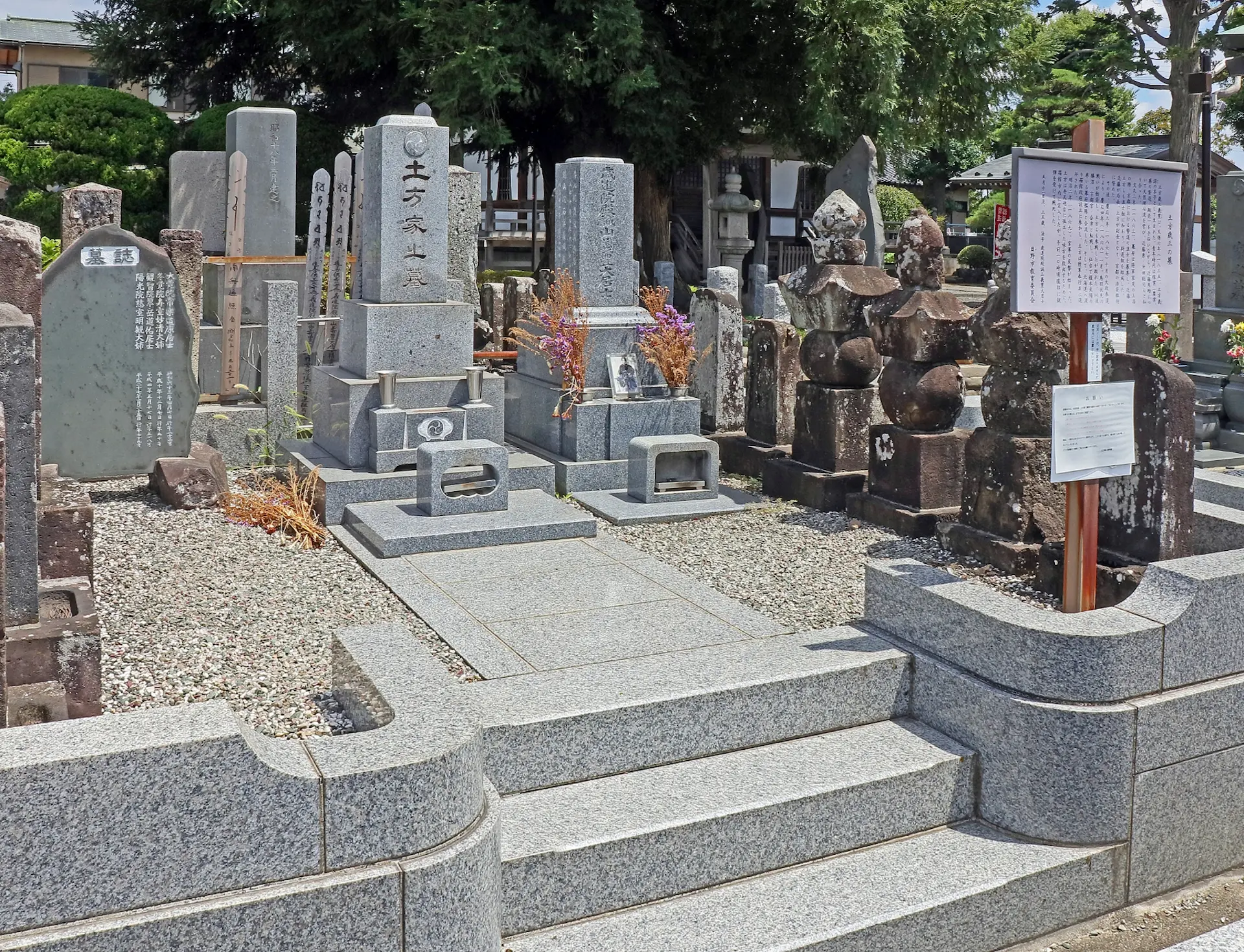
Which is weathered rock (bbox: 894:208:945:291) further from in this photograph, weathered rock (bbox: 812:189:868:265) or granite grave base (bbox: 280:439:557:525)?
granite grave base (bbox: 280:439:557:525)

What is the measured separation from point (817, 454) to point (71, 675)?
5190 millimetres

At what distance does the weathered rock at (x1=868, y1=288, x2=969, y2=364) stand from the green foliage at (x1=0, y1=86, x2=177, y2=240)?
1206 cm

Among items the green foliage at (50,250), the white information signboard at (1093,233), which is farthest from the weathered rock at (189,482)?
the green foliage at (50,250)

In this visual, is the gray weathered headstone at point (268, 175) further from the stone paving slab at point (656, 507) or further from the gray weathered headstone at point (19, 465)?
the gray weathered headstone at point (19, 465)

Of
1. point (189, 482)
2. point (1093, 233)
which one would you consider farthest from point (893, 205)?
point (1093, 233)

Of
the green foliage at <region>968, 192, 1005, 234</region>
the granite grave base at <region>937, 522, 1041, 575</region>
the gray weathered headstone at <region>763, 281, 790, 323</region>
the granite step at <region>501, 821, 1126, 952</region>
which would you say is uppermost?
the green foliage at <region>968, 192, 1005, 234</region>

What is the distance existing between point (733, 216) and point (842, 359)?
1231 centimetres

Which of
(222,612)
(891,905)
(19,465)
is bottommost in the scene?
(891,905)

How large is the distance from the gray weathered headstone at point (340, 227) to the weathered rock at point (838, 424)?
4178 millimetres

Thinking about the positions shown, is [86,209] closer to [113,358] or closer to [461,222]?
[113,358]

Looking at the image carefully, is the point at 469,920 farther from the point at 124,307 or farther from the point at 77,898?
the point at 124,307

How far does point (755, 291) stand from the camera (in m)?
21.2

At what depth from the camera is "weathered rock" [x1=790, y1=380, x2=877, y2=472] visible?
7738 mm

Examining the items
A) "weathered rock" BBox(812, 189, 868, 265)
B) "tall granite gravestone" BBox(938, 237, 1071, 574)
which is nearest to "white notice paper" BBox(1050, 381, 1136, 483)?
"tall granite gravestone" BBox(938, 237, 1071, 574)
